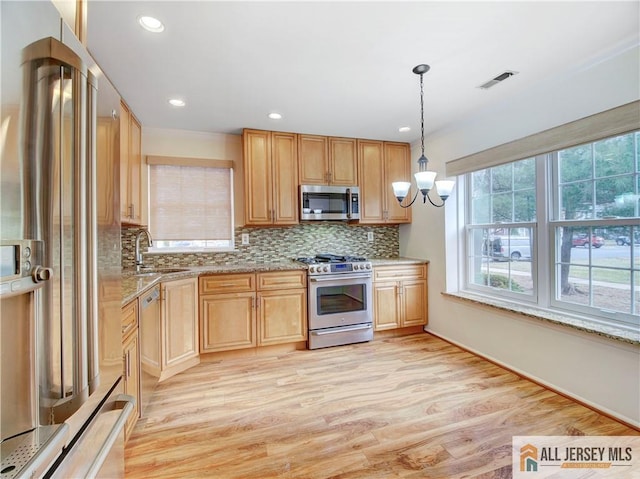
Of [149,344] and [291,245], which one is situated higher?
[291,245]

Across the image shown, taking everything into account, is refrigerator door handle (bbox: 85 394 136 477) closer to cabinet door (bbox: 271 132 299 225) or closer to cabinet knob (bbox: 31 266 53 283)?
cabinet knob (bbox: 31 266 53 283)

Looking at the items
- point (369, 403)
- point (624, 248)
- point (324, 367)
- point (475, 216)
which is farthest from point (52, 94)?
point (475, 216)

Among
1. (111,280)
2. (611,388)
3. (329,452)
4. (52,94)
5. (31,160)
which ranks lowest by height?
(329,452)

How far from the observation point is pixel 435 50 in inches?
76.4

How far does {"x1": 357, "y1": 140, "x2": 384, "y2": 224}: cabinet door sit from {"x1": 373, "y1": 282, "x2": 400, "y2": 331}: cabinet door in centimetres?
84

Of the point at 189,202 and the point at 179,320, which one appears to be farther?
the point at 189,202

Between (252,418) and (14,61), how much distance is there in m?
2.13

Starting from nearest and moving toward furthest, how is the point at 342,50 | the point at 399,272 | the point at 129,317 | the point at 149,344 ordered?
1. the point at 129,317
2. the point at 342,50
3. the point at 149,344
4. the point at 399,272

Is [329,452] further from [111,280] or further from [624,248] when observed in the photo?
[624,248]

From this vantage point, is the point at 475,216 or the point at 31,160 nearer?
the point at 31,160

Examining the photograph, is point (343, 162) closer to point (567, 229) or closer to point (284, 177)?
point (284, 177)

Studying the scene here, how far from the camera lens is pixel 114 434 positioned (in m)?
0.86

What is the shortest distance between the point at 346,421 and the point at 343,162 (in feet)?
8.89

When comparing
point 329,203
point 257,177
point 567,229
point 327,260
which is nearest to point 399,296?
point 327,260
